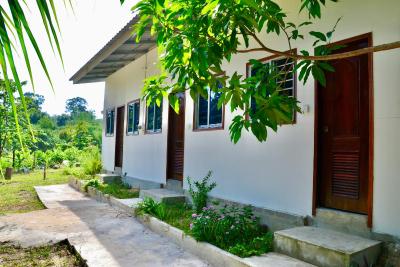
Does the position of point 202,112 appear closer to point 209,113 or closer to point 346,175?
point 209,113

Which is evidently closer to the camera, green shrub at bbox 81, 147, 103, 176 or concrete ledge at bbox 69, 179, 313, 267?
concrete ledge at bbox 69, 179, 313, 267

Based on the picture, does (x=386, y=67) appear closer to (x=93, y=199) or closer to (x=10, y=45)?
(x=10, y=45)

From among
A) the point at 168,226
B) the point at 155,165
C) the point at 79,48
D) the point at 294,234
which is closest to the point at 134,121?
the point at 155,165

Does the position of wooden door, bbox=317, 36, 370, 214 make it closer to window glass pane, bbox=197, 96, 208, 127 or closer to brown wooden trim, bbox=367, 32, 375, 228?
brown wooden trim, bbox=367, 32, 375, 228

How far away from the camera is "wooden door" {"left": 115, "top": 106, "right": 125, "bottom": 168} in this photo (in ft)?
37.6

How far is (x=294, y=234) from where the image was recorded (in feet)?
12.3

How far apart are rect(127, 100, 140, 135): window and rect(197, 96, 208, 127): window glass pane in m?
3.55

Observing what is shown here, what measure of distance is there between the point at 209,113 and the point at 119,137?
6273 mm

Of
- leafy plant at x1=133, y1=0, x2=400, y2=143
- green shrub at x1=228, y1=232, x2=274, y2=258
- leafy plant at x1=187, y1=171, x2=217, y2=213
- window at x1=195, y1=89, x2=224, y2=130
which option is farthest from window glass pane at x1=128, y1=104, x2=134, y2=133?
leafy plant at x1=133, y1=0, x2=400, y2=143

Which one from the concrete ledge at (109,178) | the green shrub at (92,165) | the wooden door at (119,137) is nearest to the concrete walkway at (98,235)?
the concrete ledge at (109,178)

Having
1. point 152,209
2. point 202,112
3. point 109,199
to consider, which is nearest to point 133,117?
Result: point 109,199

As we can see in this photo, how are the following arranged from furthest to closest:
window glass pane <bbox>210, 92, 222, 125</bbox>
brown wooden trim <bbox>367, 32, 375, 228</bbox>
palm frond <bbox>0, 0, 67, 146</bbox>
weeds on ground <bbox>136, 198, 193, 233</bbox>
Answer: window glass pane <bbox>210, 92, 222, 125</bbox>
weeds on ground <bbox>136, 198, 193, 233</bbox>
brown wooden trim <bbox>367, 32, 375, 228</bbox>
palm frond <bbox>0, 0, 67, 146</bbox>

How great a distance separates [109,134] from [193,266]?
30.8ft

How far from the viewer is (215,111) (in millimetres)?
6164
